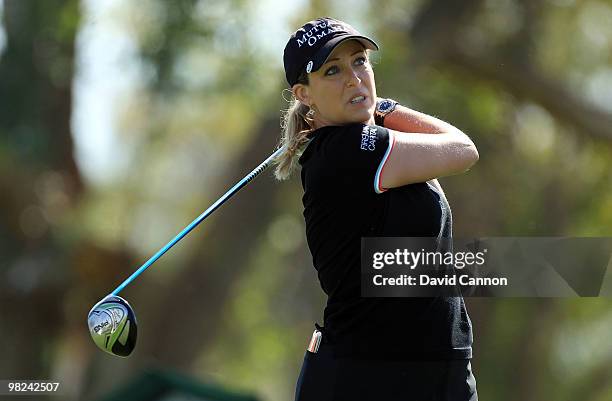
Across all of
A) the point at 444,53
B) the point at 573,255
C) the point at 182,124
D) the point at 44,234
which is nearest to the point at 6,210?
the point at 44,234

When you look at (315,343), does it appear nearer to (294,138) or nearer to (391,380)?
(391,380)

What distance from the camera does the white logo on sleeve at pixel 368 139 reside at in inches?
129

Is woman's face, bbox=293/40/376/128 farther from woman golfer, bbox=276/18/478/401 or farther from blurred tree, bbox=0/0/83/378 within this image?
blurred tree, bbox=0/0/83/378

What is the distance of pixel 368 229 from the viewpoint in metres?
3.33

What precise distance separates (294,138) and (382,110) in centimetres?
30

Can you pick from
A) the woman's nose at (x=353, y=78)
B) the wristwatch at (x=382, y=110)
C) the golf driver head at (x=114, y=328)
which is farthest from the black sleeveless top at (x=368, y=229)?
the golf driver head at (x=114, y=328)

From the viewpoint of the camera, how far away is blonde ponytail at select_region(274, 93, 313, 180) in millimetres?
3631

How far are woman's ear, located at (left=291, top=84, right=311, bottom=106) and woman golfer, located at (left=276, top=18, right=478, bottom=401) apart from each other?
0.15 ft

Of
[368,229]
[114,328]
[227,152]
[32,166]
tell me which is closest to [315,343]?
[368,229]

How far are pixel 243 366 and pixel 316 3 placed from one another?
802cm

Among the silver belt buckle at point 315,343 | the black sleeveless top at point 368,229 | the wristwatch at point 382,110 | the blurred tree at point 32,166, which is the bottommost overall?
the silver belt buckle at point 315,343
